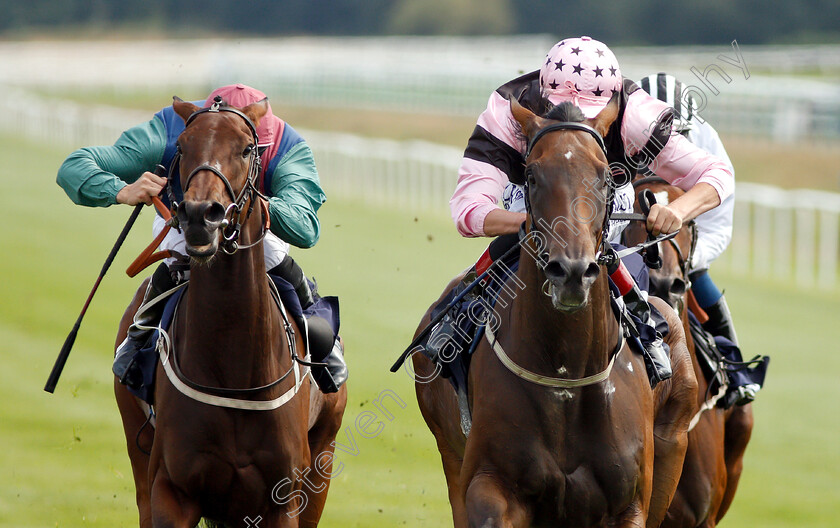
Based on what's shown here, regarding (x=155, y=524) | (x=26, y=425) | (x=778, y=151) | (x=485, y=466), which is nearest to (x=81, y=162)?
(x=155, y=524)

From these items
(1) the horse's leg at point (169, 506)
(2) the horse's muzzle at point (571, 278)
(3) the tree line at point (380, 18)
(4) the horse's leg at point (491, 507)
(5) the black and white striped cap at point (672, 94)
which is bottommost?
(3) the tree line at point (380, 18)

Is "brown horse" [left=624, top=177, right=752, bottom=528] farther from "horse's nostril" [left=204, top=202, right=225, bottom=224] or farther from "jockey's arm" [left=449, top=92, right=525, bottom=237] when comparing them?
"horse's nostril" [left=204, top=202, right=225, bottom=224]

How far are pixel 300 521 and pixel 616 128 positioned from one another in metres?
2.48

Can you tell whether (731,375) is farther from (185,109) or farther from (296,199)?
(185,109)

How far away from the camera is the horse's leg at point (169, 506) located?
4703mm

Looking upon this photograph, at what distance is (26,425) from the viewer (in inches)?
384

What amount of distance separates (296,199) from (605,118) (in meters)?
Result: 1.36

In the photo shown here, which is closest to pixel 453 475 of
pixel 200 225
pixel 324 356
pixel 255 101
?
pixel 324 356

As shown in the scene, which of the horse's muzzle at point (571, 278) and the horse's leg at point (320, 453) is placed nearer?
the horse's muzzle at point (571, 278)

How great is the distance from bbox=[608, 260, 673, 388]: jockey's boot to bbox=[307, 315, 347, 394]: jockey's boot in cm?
136

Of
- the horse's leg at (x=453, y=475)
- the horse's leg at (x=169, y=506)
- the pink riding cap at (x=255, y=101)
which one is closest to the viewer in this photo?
the horse's leg at (x=169, y=506)

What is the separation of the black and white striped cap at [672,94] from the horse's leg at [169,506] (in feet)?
10.4

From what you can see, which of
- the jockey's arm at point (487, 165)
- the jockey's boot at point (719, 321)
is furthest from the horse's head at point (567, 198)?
the jockey's boot at point (719, 321)

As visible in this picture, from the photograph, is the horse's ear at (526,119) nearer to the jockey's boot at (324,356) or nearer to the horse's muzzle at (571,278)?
the horse's muzzle at (571,278)
